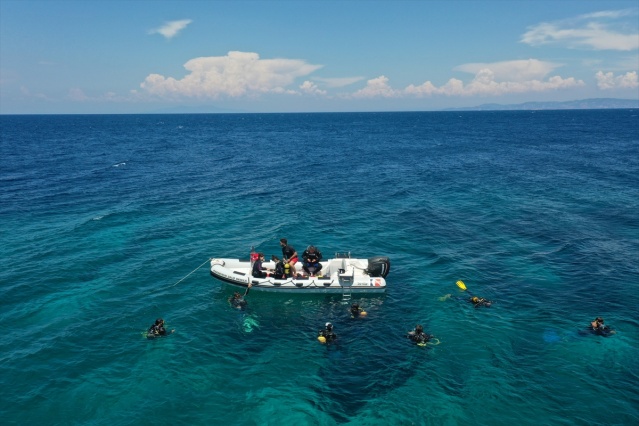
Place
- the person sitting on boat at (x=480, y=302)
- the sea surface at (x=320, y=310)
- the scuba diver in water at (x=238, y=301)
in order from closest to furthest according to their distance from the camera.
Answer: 1. the sea surface at (x=320, y=310)
2. the person sitting on boat at (x=480, y=302)
3. the scuba diver in water at (x=238, y=301)

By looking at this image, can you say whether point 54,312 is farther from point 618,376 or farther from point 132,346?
point 618,376

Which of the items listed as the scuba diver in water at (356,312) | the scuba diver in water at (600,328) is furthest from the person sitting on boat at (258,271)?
the scuba diver in water at (600,328)

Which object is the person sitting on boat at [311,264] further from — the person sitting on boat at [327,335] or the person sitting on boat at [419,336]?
the person sitting on boat at [419,336]

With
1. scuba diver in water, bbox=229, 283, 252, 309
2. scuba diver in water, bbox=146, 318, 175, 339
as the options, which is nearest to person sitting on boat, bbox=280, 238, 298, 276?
scuba diver in water, bbox=229, 283, 252, 309

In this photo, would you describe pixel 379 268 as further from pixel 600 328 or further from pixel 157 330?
pixel 157 330

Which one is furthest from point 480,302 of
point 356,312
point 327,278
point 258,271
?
point 258,271

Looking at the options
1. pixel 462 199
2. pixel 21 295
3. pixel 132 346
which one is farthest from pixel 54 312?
pixel 462 199

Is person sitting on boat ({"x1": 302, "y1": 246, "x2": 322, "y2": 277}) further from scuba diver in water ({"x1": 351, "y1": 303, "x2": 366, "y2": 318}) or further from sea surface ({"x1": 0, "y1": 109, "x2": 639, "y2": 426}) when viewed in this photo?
scuba diver in water ({"x1": 351, "y1": 303, "x2": 366, "y2": 318})
